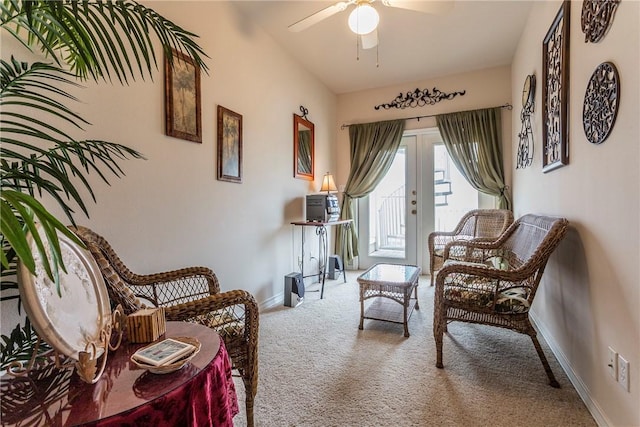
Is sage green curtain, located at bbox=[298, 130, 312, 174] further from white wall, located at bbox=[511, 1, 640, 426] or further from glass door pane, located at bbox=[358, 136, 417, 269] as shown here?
white wall, located at bbox=[511, 1, 640, 426]

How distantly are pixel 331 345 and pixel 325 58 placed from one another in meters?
3.09

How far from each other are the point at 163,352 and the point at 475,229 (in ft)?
11.8

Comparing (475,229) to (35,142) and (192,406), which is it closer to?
(192,406)

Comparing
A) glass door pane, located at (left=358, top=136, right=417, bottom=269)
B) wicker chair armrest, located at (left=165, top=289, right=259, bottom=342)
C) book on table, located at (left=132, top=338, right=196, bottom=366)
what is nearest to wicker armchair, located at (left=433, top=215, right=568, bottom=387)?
wicker chair armrest, located at (left=165, top=289, right=259, bottom=342)

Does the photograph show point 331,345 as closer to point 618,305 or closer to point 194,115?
point 618,305

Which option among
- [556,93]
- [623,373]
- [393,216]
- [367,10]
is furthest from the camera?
[393,216]

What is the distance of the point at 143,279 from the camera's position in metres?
1.67

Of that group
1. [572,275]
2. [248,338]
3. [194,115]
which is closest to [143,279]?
[248,338]

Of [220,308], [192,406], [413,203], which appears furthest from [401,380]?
[413,203]

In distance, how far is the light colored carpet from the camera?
1466 mm

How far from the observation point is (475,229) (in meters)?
3.59

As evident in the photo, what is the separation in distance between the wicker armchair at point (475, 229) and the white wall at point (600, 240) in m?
1.25

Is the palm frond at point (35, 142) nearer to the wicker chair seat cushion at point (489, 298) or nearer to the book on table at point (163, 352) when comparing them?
the book on table at point (163, 352)

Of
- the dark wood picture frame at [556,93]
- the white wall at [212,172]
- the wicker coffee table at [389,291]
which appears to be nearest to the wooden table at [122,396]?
the white wall at [212,172]
